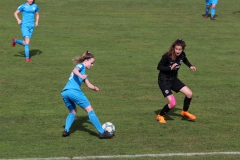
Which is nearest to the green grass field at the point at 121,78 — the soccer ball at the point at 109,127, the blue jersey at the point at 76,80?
the soccer ball at the point at 109,127

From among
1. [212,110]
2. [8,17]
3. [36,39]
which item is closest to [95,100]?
[212,110]

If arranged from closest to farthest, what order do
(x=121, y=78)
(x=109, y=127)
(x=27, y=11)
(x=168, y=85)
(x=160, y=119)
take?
1. (x=109, y=127)
2. (x=168, y=85)
3. (x=160, y=119)
4. (x=121, y=78)
5. (x=27, y=11)

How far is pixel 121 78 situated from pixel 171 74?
4646 millimetres

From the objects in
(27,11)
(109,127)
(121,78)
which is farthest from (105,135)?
(27,11)

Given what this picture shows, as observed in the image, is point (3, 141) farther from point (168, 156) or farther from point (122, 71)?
point (122, 71)

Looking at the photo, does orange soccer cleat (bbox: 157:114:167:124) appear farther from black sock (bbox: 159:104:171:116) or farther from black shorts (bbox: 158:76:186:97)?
black shorts (bbox: 158:76:186:97)

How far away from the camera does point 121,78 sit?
54.0 ft

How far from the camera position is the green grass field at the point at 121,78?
1078cm

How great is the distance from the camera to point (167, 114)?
42.5 feet

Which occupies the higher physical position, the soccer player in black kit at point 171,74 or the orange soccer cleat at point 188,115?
the soccer player in black kit at point 171,74

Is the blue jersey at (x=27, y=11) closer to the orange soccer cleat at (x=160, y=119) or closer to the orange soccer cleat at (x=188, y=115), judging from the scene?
the orange soccer cleat at (x=160, y=119)

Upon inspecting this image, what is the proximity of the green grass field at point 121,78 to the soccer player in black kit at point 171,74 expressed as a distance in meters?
0.35

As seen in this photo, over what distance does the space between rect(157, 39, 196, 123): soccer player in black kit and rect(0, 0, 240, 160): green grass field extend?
35 centimetres

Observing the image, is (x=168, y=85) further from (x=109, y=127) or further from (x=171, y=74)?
(x=109, y=127)
